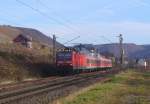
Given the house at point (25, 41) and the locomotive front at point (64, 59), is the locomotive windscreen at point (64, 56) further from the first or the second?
the house at point (25, 41)

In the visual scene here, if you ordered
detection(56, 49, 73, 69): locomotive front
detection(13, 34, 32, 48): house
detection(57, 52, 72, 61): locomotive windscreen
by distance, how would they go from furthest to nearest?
detection(13, 34, 32, 48): house < detection(57, 52, 72, 61): locomotive windscreen < detection(56, 49, 73, 69): locomotive front

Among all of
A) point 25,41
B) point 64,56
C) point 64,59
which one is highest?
point 25,41

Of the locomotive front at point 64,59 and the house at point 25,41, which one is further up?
the house at point 25,41

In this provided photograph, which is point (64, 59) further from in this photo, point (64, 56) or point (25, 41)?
point (25, 41)

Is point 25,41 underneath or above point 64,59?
above

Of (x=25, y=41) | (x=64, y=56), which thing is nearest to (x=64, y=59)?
(x=64, y=56)

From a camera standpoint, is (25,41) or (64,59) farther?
(25,41)

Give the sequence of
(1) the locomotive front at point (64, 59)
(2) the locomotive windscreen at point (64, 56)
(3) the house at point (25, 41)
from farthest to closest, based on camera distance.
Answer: (3) the house at point (25, 41), (2) the locomotive windscreen at point (64, 56), (1) the locomotive front at point (64, 59)

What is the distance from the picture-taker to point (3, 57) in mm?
56875

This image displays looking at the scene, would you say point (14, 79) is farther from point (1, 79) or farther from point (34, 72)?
point (34, 72)

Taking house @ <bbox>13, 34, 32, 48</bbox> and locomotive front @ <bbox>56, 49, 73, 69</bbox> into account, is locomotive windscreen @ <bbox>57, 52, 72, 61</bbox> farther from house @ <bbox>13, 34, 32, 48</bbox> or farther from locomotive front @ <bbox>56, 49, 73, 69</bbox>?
house @ <bbox>13, 34, 32, 48</bbox>

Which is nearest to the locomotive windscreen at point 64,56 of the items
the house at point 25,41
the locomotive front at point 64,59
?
the locomotive front at point 64,59

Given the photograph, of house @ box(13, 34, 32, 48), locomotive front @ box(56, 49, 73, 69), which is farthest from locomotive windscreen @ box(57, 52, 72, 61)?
house @ box(13, 34, 32, 48)

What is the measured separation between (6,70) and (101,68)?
2030 inches
